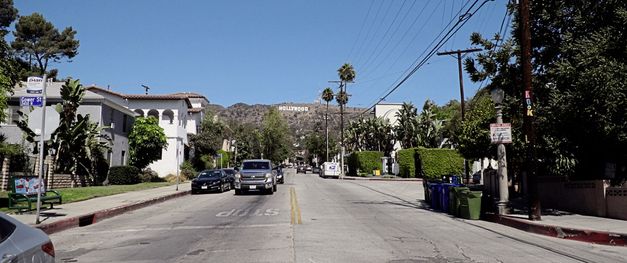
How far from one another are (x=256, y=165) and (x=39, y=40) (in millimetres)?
38029

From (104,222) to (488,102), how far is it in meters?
20.9

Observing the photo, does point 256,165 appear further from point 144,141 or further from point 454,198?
point 144,141

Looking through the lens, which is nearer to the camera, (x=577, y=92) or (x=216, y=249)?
(x=216, y=249)

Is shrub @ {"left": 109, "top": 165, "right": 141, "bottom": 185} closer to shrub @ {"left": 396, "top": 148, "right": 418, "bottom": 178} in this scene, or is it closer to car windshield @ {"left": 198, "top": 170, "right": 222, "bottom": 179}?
car windshield @ {"left": 198, "top": 170, "right": 222, "bottom": 179}

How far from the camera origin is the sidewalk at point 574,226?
11625 millimetres

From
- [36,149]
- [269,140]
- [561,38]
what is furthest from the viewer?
[269,140]

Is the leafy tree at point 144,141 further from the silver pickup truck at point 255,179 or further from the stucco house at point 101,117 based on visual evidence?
the silver pickup truck at point 255,179

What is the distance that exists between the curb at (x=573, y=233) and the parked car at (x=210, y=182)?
803 inches

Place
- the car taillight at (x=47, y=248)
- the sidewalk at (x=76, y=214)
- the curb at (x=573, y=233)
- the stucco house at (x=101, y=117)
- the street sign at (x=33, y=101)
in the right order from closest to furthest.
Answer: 1. the car taillight at (x=47, y=248)
2. the curb at (x=573, y=233)
3. the street sign at (x=33, y=101)
4. the sidewalk at (x=76, y=214)
5. the stucco house at (x=101, y=117)

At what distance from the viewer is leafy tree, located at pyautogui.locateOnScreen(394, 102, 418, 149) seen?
57794mm

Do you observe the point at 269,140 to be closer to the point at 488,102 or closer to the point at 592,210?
the point at 488,102

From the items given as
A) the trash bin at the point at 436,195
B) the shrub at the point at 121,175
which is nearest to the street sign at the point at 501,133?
the trash bin at the point at 436,195

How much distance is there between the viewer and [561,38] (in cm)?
1700

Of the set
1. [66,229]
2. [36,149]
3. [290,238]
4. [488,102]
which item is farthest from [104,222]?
[488,102]
